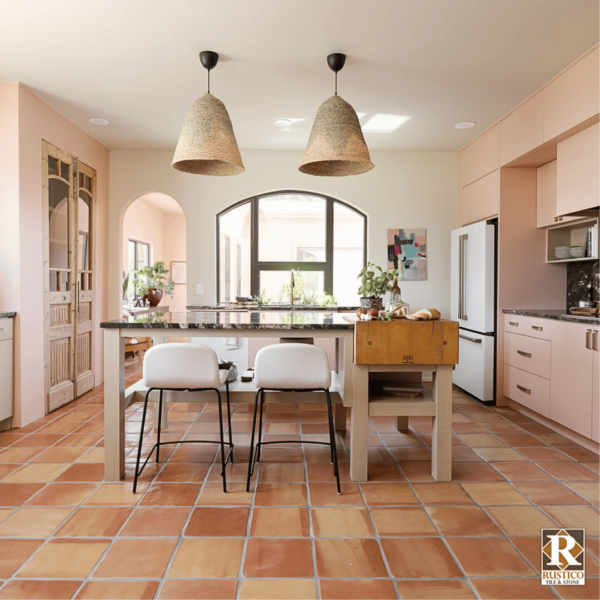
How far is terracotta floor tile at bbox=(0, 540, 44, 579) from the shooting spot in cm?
181

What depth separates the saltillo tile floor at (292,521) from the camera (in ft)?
5.69

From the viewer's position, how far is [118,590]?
168 centimetres

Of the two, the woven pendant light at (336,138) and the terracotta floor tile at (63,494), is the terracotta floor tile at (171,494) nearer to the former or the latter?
the terracotta floor tile at (63,494)

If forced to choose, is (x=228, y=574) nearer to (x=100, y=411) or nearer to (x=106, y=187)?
→ (x=100, y=411)

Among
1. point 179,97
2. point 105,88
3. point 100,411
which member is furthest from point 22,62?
point 100,411

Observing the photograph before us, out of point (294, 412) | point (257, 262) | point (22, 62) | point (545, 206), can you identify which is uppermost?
point (22, 62)

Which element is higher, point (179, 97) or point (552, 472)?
point (179, 97)

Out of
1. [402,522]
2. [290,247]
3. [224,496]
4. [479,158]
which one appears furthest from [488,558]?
[290,247]

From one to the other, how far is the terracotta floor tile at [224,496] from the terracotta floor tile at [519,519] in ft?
4.09

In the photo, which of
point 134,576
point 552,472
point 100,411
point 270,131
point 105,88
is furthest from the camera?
point 270,131

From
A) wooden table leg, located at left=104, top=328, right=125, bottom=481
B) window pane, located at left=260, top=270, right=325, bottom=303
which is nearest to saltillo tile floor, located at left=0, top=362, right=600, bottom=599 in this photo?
wooden table leg, located at left=104, top=328, right=125, bottom=481

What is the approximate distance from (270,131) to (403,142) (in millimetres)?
1498

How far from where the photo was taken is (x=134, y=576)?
5.80 ft

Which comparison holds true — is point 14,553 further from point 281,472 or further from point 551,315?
point 551,315
